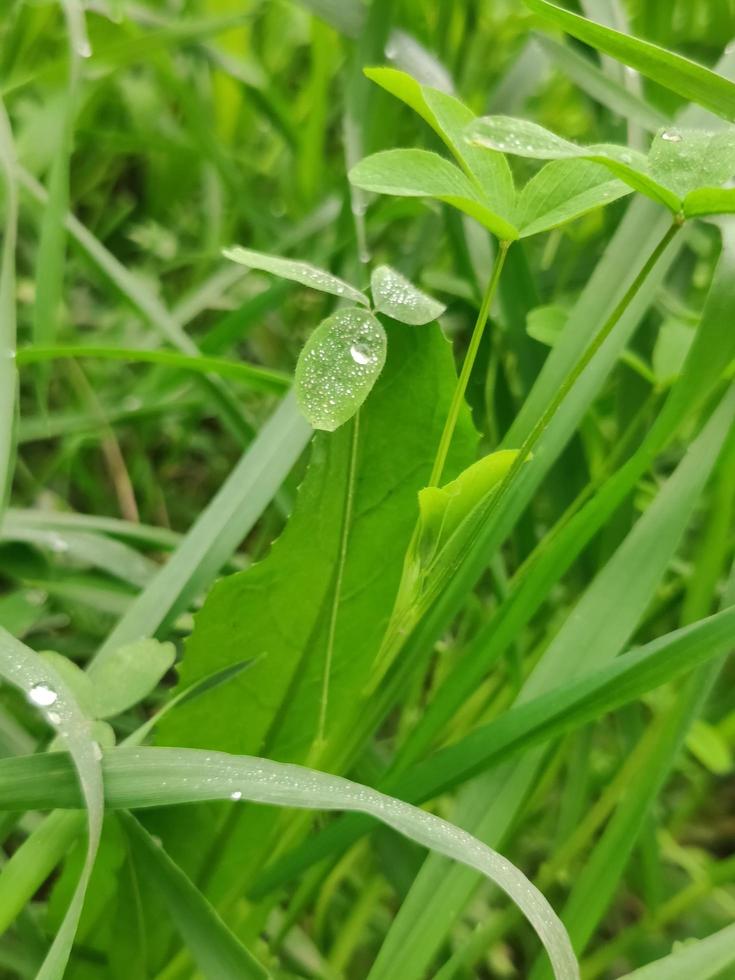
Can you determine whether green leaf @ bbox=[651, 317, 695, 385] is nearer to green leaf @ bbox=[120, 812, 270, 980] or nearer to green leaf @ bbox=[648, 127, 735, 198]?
green leaf @ bbox=[648, 127, 735, 198]

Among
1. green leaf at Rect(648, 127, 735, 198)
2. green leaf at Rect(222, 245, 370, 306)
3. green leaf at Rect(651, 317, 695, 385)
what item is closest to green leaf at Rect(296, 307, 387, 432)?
green leaf at Rect(222, 245, 370, 306)

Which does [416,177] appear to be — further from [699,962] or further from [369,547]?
[699,962]

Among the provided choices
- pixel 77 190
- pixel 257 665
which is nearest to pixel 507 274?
pixel 257 665

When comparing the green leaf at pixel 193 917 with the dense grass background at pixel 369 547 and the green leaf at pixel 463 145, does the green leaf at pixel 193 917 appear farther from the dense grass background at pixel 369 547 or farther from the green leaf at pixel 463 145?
the green leaf at pixel 463 145

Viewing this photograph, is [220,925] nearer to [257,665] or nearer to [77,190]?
[257,665]

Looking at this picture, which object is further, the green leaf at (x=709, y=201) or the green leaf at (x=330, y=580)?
the green leaf at (x=330, y=580)

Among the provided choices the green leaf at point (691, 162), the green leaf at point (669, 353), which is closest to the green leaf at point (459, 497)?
the green leaf at point (691, 162)
